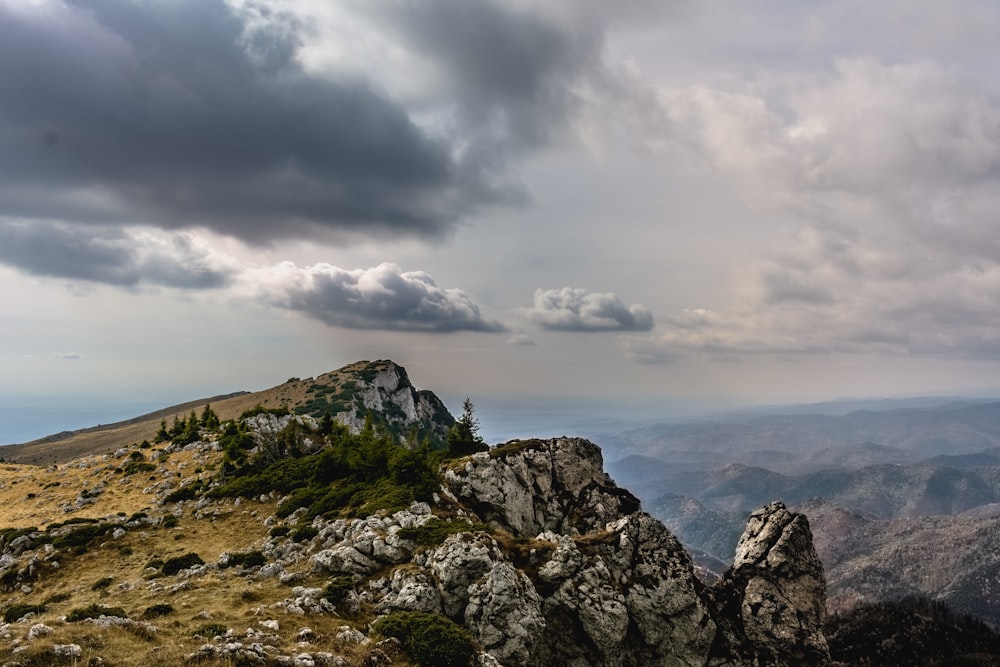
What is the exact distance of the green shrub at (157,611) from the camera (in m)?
27.6

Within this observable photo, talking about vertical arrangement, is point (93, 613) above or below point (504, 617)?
above

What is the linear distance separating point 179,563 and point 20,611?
9.37 meters

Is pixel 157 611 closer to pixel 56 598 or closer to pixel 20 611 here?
pixel 20 611

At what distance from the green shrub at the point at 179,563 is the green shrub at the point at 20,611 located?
24.4ft

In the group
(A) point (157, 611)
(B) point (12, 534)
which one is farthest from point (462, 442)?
(A) point (157, 611)

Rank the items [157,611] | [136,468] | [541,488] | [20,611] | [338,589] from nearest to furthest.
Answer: [157,611], [20,611], [338,589], [541,488], [136,468]

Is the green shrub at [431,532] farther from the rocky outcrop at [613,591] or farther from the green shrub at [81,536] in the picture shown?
the green shrub at [81,536]

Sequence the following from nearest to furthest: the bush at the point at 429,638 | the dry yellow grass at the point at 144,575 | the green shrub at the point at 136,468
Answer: the dry yellow grass at the point at 144,575 → the bush at the point at 429,638 → the green shrub at the point at 136,468

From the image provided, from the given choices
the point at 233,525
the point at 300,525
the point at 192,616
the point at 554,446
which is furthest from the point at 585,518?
the point at 192,616

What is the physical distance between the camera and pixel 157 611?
28172 millimetres

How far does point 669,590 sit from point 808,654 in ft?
47.7

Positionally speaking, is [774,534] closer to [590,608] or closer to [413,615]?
[590,608]

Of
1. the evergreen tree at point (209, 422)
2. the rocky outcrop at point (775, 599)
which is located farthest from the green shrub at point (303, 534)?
the evergreen tree at point (209, 422)

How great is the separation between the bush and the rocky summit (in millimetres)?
111
